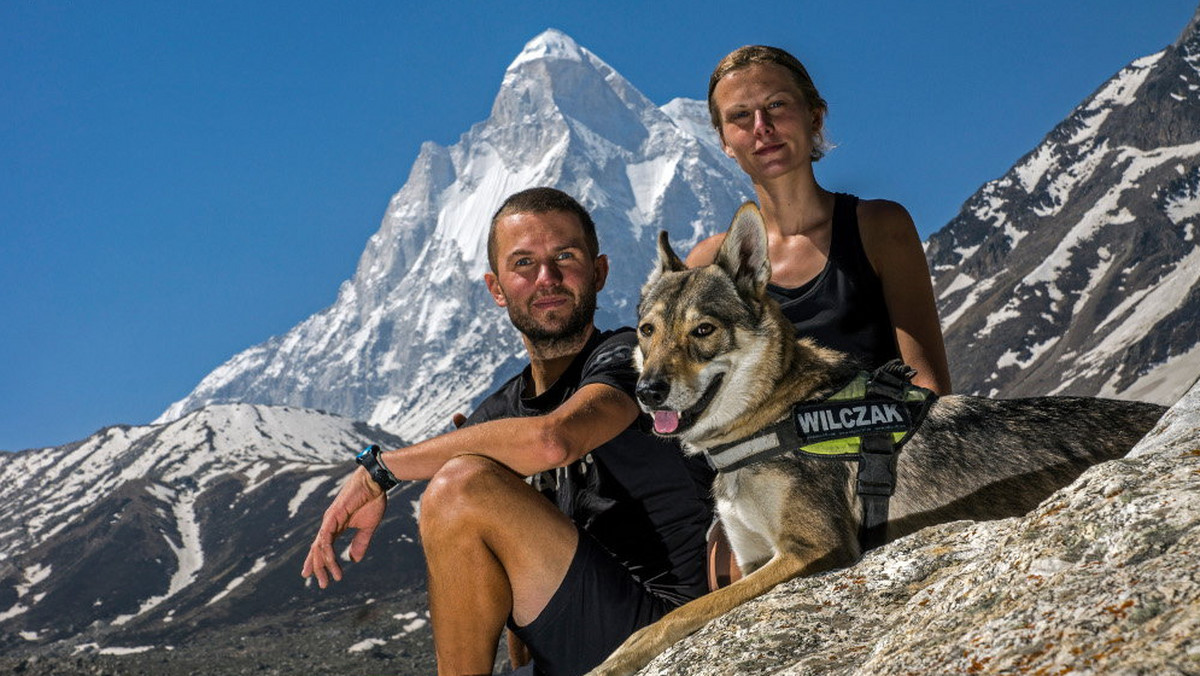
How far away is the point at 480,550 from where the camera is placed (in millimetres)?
6598

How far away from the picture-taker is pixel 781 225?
934 centimetres

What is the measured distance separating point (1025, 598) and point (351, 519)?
18.7 ft

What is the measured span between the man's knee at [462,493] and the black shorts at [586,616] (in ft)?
2.70

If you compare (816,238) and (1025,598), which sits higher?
(816,238)

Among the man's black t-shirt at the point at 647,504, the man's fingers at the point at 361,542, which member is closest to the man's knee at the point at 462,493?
the man's black t-shirt at the point at 647,504

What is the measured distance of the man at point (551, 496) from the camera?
6637 mm

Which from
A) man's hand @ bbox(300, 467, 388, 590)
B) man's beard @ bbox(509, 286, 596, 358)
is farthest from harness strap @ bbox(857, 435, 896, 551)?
man's hand @ bbox(300, 467, 388, 590)

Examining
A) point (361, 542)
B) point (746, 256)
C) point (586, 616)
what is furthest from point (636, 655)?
point (361, 542)

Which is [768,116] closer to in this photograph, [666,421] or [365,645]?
[666,421]

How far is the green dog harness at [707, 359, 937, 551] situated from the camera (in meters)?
6.57

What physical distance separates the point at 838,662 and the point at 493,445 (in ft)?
9.99

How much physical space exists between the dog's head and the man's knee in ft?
3.86

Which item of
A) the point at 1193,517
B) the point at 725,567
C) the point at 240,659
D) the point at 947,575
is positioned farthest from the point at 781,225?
the point at 240,659

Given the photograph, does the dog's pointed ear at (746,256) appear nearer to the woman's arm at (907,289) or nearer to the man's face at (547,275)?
the woman's arm at (907,289)
